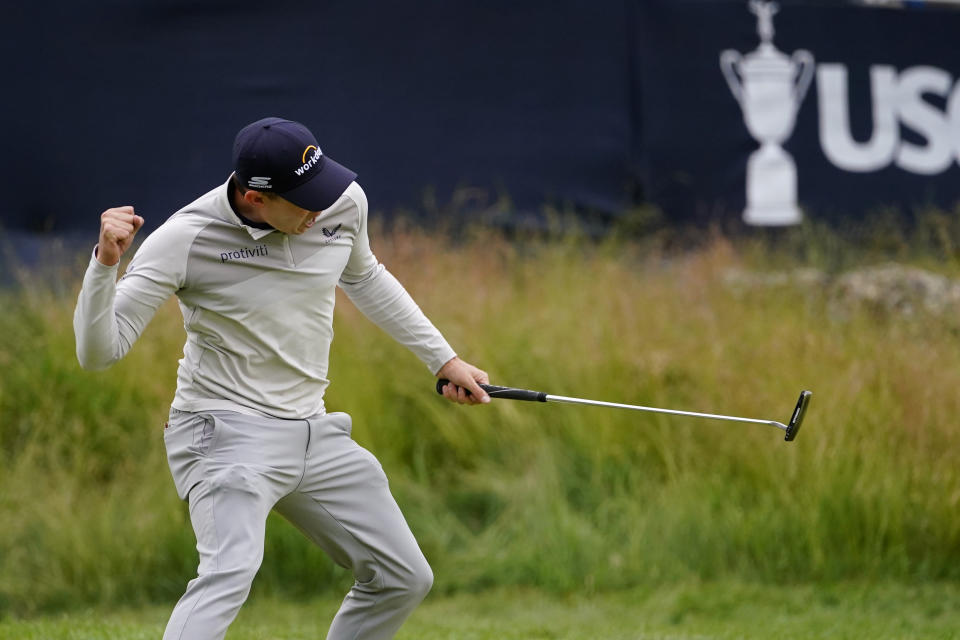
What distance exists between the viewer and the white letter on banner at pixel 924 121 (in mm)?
12133

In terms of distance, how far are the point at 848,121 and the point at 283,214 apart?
353 inches

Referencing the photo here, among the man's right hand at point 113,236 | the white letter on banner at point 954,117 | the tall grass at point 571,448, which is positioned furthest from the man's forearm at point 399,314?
the white letter on banner at point 954,117

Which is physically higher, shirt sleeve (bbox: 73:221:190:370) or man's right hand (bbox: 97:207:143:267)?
man's right hand (bbox: 97:207:143:267)

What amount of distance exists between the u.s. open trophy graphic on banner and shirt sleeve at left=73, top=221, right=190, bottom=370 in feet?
27.4

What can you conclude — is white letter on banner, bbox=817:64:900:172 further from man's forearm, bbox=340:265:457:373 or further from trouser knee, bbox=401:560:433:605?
trouser knee, bbox=401:560:433:605

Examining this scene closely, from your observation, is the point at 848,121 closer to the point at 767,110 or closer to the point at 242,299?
the point at 767,110

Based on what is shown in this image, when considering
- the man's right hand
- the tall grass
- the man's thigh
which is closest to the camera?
the man's right hand

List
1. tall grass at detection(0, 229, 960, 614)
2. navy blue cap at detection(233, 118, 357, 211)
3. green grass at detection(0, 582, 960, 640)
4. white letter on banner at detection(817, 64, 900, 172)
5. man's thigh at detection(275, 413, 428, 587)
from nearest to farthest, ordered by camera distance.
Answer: navy blue cap at detection(233, 118, 357, 211) < man's thigh at detection(275, 413, 428, 587) < green grass at detection(0, 582, 960, 640) < tall grass at detection(0, 229, 960, 614) < white letter on banner at detection(817, 64, 900, 172)

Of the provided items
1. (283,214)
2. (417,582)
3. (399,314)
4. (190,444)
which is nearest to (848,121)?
(399,314)

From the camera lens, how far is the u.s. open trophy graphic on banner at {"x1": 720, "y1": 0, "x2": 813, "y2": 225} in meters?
11.6

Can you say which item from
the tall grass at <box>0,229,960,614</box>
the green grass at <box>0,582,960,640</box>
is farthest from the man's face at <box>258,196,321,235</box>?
the tall grass at <box>0,229,960,614</box>

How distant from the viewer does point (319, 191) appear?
13.2 feet

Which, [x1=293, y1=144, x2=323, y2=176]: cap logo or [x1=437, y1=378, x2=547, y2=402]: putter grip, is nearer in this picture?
[x1=293, y1=144, x2=323, y2=176]: cap logo

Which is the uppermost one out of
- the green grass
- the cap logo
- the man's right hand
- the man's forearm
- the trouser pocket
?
the cap logo
